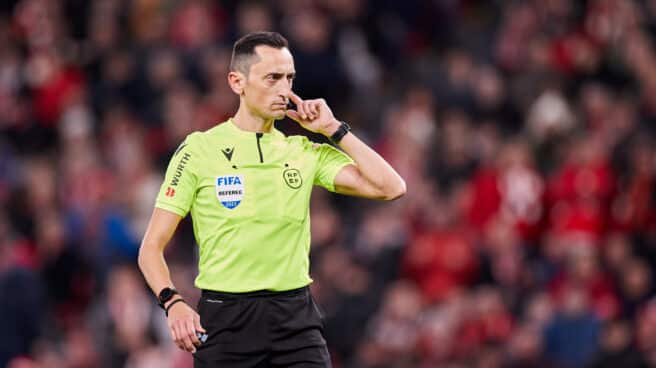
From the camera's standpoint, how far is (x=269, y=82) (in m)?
7.31

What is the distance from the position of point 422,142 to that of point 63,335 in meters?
4.45

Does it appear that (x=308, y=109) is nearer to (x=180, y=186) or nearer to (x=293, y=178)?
(x=293, y=178)

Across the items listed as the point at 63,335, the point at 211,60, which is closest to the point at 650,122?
the point at 211,60

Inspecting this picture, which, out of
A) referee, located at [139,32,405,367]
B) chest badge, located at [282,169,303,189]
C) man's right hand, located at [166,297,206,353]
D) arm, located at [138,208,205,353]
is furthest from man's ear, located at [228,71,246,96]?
man's right hand, located at [166,297,206,353]

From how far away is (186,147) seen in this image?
23.8 feet

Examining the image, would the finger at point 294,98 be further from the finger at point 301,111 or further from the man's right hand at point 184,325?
the man's right hand at point 184,325

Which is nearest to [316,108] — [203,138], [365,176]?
[365,176]

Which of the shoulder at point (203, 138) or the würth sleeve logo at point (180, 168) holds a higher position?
the shoulder at point (203, 138)

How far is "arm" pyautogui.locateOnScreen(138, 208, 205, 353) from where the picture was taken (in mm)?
6895

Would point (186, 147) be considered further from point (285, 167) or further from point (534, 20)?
point (534, 20)

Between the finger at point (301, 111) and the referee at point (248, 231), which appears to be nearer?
the referee at point (248, 231)

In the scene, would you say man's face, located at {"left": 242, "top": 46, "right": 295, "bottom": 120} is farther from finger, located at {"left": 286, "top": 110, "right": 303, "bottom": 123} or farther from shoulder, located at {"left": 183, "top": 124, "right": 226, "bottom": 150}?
shoulder, located at {"left": 183, "top": 124, "right": 226, "bottom": 150}

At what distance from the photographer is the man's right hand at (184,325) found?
6.89 m

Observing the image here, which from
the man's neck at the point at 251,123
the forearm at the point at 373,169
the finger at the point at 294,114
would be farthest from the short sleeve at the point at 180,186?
the forearm at the point at 373,169
